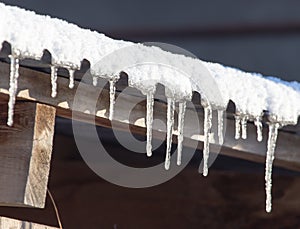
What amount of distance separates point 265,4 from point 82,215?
152 cm

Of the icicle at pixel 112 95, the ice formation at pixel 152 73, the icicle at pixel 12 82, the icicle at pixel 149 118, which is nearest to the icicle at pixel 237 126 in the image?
the ice formation at pixel 152 73

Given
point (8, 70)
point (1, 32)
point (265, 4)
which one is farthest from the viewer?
point (265, 4)

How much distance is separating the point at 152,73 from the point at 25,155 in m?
0.32

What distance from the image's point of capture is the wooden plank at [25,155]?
5.69ft

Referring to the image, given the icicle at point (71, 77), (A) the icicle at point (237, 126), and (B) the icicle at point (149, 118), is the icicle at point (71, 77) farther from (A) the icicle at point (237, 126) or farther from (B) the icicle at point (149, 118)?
(A) the icicle at point (237, 126)

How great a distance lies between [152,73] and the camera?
1770mm

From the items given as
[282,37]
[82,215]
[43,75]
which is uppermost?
[282,37]

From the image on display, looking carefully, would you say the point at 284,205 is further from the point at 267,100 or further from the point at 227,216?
the point at 267,100

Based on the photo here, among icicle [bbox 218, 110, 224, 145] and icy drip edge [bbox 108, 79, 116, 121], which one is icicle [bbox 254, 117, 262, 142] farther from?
icy drip edge [bbox 108, 79, 116, 121]

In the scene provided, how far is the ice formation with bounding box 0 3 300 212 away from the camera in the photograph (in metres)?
1.58

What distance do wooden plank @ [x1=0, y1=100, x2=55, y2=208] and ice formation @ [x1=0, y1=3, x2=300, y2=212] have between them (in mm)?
106

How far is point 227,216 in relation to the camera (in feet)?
9.25

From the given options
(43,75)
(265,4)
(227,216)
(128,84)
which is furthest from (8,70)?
(265,4)

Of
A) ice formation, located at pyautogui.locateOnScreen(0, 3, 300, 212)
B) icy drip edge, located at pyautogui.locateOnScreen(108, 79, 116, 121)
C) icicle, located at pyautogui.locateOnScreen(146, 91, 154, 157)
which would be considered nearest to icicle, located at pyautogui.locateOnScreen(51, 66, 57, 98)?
ice formation, located at pyautogui.locateOnScreen(0, 3, 300, 212)
